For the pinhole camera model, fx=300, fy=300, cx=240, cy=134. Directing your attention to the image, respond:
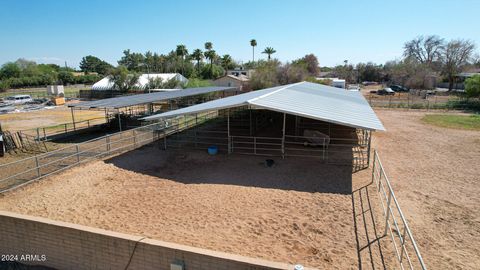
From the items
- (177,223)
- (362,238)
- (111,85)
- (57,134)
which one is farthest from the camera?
(111,85)

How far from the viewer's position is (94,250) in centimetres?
625

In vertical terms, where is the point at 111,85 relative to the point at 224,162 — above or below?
above

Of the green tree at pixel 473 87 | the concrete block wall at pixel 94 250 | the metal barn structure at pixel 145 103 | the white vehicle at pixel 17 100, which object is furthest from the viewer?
the white vehicle at pixel 17 100

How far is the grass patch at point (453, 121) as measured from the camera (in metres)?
21.3

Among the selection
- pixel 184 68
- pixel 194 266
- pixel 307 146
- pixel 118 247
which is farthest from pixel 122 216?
pixel 184 68

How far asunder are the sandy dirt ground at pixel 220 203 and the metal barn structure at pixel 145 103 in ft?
29.5

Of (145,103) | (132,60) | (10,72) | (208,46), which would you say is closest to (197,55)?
(208,46)

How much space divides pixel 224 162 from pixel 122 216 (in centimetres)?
552

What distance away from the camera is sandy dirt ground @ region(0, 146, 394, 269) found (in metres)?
6.83

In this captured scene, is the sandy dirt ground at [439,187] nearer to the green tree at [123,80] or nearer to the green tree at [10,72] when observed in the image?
the green tree at [123,80]

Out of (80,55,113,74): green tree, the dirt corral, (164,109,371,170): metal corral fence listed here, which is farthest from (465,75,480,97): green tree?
(80,55,113,74): green tree

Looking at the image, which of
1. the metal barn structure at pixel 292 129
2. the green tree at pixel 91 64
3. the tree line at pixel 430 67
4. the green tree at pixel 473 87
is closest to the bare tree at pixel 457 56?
the tree line at pixel 430 67

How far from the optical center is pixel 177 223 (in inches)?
307

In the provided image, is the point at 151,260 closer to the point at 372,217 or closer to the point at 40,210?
the point at 40,210
